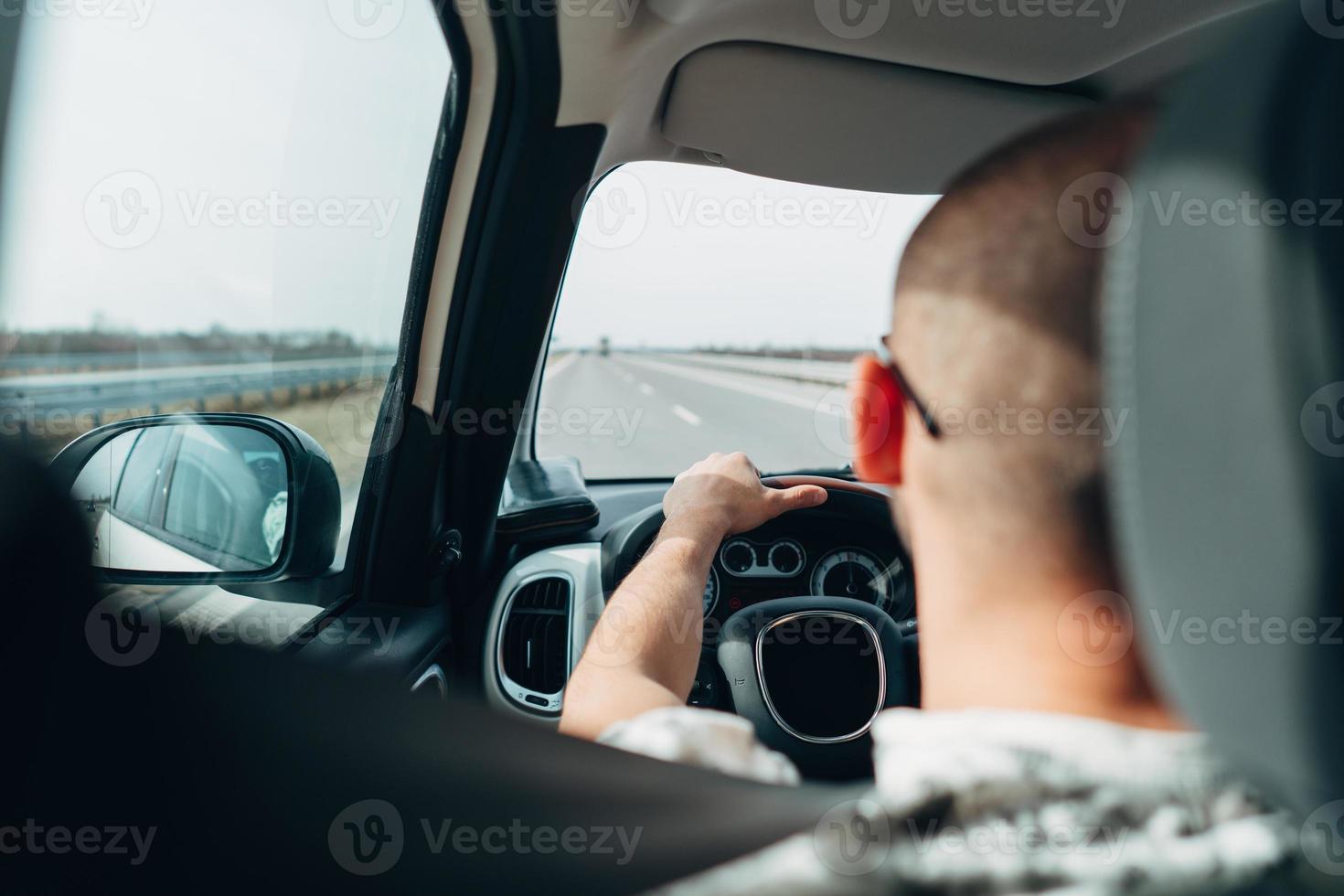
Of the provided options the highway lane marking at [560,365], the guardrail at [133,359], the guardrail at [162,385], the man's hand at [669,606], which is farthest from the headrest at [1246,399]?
the highway lane marking at [560,365]

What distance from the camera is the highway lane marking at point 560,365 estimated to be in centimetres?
406

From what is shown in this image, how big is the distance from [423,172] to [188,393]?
96 cm

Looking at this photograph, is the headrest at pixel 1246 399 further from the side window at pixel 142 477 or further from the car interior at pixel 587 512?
the side window at pixel 142 477

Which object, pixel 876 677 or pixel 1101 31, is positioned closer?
pixel 876 677

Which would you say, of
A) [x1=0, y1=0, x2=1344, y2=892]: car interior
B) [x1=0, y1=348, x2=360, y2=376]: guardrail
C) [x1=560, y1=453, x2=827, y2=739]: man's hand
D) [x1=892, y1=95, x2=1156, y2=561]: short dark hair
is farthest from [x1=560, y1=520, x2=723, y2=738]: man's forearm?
[x1=0, y1=348, x2=360, y2=376]: guardrail

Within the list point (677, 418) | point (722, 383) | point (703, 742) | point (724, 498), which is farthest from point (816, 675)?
point (722, 383)

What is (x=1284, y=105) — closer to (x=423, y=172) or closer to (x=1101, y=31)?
(x=423, y=172)

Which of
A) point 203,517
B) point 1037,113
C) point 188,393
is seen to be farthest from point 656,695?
point 1037,113

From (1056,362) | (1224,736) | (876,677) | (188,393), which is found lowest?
(876,677)

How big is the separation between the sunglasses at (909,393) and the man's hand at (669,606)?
0.58 metres

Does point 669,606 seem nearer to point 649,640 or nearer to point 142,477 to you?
point 649,640

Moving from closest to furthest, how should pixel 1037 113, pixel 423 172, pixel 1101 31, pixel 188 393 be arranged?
pixel 188 393
pixel 423 172
pixel 1101 31
pixel 1037 113

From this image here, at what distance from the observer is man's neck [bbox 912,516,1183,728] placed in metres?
0.97

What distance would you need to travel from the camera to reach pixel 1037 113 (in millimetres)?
3527
